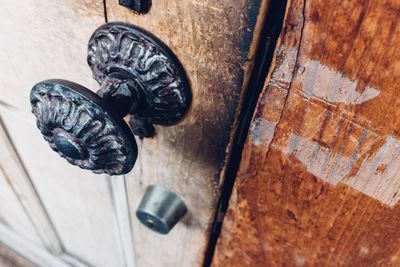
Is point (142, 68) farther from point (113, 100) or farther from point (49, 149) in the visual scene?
point (49, 149)

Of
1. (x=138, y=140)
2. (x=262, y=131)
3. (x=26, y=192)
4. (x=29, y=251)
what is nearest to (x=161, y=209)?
(x=138, y=140)

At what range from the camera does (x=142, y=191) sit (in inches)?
23.0

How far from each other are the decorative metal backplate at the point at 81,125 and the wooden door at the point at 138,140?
96 millimetres

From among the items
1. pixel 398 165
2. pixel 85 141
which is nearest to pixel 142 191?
pixel 85 141

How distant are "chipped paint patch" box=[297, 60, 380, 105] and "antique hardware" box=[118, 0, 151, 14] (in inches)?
6.1

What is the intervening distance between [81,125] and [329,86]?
219mm

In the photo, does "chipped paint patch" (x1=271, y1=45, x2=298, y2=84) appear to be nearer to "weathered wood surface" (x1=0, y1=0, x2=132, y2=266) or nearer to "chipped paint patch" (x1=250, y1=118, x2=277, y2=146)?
"chipped paint patch" (x1=250, y1=118, x2=277, y2=146)

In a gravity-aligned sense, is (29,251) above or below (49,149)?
below

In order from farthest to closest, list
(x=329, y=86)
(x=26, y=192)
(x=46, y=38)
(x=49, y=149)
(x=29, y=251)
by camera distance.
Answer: (x=29, y=251) → (x=26, y=192) → (x=49, y=149) → (x=46, y=38) → (x=329, y=86)

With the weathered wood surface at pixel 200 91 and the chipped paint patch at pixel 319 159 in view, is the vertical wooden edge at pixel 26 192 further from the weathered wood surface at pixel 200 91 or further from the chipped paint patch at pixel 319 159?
the chipped paint patch at pixel 319 159

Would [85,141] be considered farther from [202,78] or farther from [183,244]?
Result: [183,244]

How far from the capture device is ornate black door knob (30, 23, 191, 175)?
0.33 metres

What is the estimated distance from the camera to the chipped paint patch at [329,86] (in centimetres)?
30

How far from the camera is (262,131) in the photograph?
0.39 m
